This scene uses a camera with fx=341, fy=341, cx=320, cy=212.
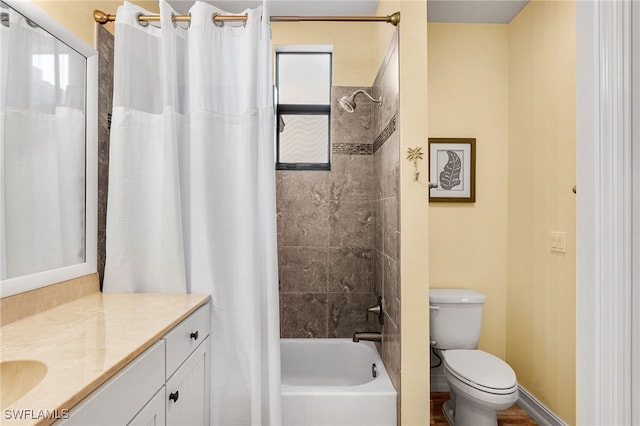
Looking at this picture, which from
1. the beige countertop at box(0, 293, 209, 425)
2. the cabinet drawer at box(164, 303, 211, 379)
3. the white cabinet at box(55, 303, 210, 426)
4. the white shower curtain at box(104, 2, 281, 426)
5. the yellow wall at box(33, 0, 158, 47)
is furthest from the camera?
the white shower curtain at box(104, 2, 281, 426)

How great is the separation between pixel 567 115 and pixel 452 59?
0.90 meters

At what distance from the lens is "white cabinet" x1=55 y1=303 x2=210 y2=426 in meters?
0.82

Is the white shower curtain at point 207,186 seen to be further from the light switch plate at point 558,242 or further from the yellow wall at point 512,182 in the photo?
the light switch plate at point 558,242

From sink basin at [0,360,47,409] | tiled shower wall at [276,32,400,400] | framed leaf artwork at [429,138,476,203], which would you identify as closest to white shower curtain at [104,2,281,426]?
sink basin at [0,360,47,409]

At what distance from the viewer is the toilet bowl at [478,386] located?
1.75 metres

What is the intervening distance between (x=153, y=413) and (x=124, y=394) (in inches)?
8.2

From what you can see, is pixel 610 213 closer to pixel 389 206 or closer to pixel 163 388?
pixel 163 388

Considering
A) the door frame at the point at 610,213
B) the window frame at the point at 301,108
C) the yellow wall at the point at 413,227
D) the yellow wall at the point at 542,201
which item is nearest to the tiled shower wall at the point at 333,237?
the window frame at the point at 301,108

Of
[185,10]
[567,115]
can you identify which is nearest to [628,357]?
[567,115]

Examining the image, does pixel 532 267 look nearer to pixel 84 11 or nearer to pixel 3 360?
pixel 3 360

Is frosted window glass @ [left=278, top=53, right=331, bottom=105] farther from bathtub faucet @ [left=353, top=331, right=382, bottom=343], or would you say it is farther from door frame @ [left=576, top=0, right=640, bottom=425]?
door frame @ [left=576, top=0, right=640, bottom=425]

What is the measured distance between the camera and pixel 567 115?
1.98 m

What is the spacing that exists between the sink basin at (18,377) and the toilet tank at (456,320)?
2.01 m

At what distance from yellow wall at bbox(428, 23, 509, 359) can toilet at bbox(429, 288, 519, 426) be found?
10.2 inches
